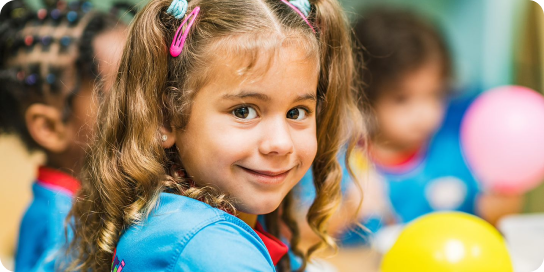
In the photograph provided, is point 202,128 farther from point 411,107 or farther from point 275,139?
point 411,107

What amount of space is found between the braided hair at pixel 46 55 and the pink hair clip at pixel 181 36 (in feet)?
1.51

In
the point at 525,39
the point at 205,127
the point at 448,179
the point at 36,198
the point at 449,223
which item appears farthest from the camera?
the point at 525,39

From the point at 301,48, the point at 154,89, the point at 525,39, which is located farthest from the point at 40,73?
the point at 525,39

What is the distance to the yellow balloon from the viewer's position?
0.77 metres

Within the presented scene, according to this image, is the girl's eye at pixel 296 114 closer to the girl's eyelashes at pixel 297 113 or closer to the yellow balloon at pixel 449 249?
the girl's eyelashes at pixel 297 113

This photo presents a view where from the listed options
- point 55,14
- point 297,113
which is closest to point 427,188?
point 297,113

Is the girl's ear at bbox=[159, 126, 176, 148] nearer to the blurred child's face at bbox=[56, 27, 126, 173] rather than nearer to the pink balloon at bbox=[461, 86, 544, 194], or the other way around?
the blurred child's face at bbox=[56, 27, 126, 173]

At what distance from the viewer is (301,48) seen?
2.36 feet

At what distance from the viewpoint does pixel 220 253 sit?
593 mm

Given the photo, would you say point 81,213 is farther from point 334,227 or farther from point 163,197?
point 334,227

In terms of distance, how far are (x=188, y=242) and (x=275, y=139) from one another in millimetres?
167

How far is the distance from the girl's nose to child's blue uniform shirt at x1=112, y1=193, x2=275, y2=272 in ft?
0.32

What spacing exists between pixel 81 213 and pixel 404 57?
107 cm

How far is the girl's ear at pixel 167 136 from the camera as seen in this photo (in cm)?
74
